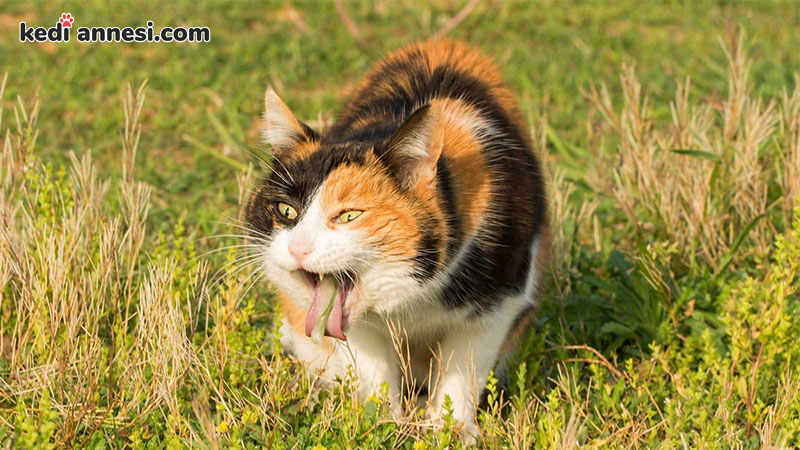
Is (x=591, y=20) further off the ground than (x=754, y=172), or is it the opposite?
(x=591, y=20)

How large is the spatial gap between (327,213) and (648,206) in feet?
6.80

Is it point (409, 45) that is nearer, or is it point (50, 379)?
point (50, 379)

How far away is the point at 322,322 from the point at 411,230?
0.40 metres

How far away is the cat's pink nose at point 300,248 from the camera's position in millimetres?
2818

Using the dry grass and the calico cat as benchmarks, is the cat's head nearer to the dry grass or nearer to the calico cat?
the calico cat

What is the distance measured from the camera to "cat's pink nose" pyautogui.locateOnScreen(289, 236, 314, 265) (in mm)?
2818

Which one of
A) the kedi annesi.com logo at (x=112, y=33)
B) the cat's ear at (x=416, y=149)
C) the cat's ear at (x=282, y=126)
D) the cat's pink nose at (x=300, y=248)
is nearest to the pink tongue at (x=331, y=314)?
the cat's pink nose at (x=300, y=248)

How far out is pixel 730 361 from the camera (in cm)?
378

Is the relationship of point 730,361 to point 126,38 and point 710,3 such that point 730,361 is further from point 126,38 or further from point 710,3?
point 710,3

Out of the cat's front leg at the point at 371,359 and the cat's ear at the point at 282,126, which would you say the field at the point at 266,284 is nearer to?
the cat's front leg at the point at 371,359

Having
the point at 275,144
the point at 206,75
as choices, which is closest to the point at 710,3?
the point at 206,75

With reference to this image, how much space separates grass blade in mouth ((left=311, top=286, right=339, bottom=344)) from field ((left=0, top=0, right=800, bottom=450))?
0.23 metres

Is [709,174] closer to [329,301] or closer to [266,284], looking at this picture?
[266,284]

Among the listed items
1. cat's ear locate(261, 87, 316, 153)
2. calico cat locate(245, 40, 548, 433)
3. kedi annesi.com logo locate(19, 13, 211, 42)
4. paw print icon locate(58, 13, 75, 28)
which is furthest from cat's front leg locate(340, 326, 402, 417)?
paw print icon locate(58, 13, 75, 28)
